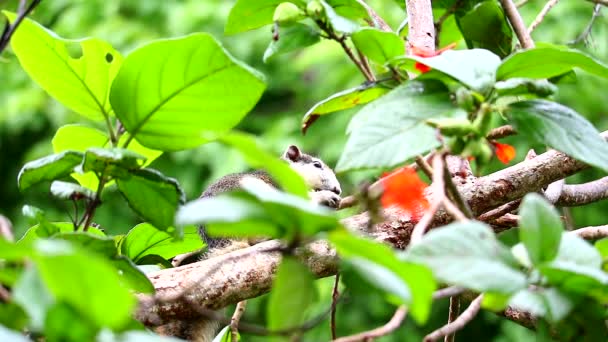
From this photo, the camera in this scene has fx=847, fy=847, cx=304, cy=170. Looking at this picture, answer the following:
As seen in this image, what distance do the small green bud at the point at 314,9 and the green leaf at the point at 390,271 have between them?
416mm

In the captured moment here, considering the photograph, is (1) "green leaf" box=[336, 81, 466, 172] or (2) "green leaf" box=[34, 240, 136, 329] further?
(1) "green leaf" box=[336, 81, 466, 172]

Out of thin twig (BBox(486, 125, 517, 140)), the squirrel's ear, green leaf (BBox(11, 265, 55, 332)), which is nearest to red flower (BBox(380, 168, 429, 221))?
thin twig (BBox(486, 125, 517, 140))

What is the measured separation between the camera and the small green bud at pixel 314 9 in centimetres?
90

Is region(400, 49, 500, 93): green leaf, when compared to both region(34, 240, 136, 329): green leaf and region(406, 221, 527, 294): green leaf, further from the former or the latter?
region(34, 240, 136, 329): green leaf

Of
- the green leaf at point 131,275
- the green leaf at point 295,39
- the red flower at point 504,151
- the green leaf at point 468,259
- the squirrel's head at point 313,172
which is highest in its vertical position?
the green leaf at point 295,39

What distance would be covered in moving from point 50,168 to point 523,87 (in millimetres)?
466

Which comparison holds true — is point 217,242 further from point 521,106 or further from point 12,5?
point 12,5

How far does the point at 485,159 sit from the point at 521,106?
116mm

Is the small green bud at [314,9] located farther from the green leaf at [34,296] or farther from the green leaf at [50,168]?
the green leaf at [34,296]

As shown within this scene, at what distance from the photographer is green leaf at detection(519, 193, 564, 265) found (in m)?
0.62

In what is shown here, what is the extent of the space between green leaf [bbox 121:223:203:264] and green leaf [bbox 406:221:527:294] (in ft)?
1.83

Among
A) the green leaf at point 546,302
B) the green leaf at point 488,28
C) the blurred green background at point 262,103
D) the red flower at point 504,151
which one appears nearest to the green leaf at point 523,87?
the red flower at point 504,151

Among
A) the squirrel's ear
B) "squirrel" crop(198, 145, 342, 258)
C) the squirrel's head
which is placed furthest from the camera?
the squirrel's ear

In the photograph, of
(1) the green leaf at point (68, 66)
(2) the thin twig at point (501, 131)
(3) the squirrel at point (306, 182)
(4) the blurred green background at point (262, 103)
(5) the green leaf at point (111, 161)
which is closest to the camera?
(5) the green leaf at point (111, 161)
